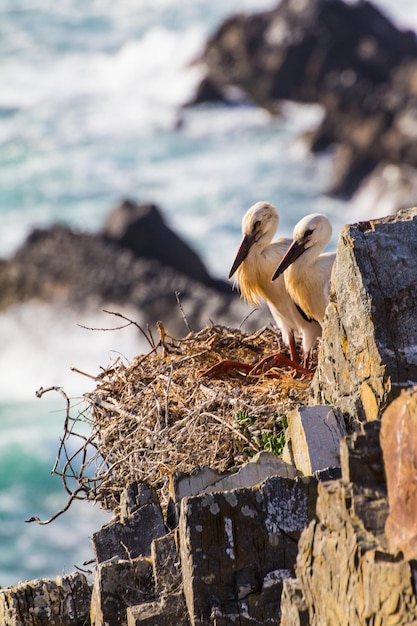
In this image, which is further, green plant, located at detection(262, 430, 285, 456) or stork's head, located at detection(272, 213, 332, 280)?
stork's head, located at detection(272, 213, 332, 280)

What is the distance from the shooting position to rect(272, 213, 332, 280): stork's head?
32.6ft

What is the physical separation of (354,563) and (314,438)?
2069mm

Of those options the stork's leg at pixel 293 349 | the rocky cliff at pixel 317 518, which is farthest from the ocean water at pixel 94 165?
the rocky cliff at pixel 317 518

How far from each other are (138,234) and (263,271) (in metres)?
17.6

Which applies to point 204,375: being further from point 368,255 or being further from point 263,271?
point 368,255

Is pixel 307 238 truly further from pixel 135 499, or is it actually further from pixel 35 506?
pixel 35 506

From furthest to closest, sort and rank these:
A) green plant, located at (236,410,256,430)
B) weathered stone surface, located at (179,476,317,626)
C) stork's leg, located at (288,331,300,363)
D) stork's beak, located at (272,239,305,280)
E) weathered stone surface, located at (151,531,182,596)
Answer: stork's leg, located at (288,331,300,363), stork's beak, located at (272,239,305,280), green plant, located at (236,410,256,430), weathered stone surface, located at (151,531,182,596), weathered stone surface, located at (179,476,317,626)

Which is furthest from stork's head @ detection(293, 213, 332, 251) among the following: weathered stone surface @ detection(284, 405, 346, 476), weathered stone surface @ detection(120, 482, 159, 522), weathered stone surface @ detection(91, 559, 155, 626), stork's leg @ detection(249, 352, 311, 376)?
weathered stone surface @ detection(91, 559, 155, 626)

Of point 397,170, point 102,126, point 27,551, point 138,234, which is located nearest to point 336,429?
point 27,551

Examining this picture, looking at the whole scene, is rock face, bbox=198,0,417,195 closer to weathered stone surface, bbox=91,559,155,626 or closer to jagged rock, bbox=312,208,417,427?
jagged rock, bbox=312,208,417,427

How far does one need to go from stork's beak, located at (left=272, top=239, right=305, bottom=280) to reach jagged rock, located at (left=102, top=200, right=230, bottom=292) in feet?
55.1

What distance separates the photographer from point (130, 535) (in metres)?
6.34

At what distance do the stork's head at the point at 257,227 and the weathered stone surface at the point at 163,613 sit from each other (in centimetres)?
540

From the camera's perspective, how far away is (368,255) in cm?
629
